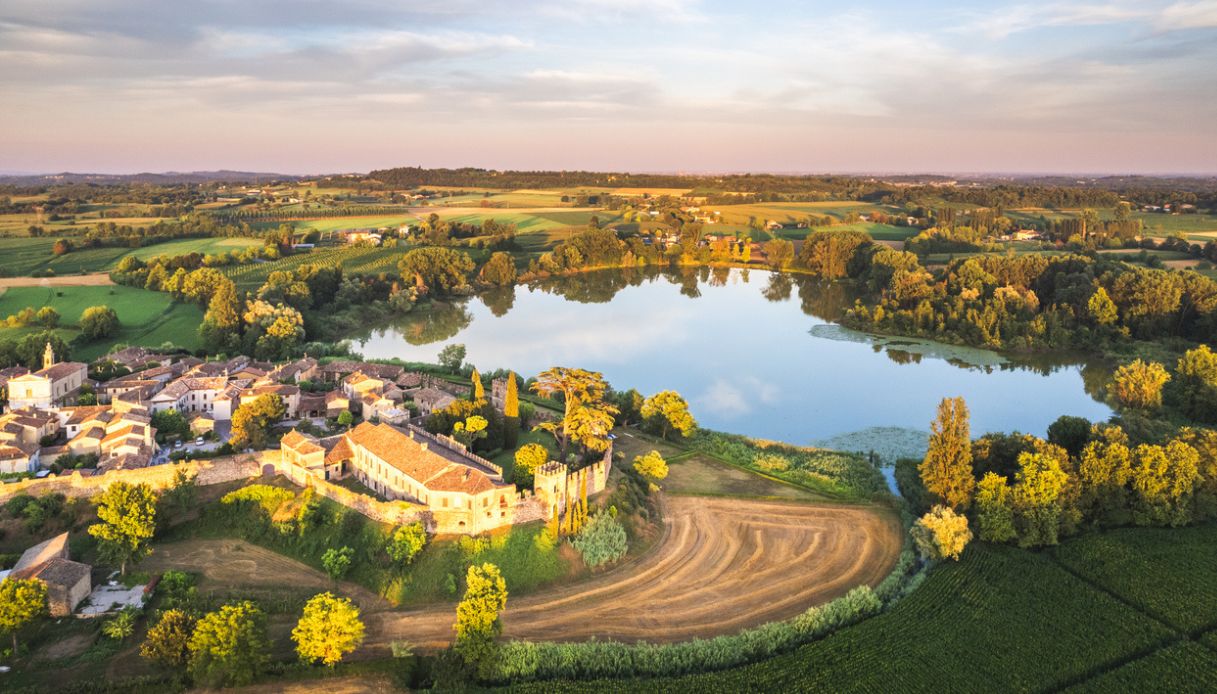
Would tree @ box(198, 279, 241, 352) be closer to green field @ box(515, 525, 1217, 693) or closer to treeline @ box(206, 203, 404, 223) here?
green field @ box(515, 525, 1217, 693)

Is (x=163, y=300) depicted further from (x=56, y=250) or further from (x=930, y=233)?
(x=930, y=233)

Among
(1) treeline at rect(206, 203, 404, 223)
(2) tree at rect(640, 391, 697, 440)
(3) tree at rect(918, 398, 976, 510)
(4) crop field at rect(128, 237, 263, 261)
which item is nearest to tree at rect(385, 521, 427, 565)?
(2) tree at rect(640, 391, 697, 440)

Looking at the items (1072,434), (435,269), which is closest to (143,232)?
(435,269)

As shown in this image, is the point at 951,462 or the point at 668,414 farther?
the point at 668,414

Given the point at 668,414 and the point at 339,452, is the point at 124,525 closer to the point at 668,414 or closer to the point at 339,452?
the point at 339,452

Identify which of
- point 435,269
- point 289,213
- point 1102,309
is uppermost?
point 289,213

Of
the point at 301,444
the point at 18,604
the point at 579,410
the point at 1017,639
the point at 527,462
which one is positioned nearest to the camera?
the point at 18,604
